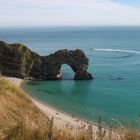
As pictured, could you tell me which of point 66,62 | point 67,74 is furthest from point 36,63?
point 67,74

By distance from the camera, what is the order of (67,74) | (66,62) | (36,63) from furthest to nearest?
(67,74) < (66,62) < (36,63)

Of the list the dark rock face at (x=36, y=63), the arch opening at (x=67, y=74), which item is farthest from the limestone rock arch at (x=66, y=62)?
the arch opening at (x=67, y=74)

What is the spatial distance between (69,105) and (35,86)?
44.5ft

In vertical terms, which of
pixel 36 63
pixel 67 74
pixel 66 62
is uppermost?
pixel 66 62

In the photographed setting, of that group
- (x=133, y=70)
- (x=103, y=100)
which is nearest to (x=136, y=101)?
(x=103, y=100)

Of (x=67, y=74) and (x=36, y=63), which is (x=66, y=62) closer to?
(x=36, y=63)

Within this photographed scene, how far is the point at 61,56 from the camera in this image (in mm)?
73000

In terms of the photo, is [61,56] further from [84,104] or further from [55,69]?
[84,104]

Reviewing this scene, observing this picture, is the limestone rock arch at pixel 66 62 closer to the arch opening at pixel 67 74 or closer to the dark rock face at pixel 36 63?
the dark rock face at pixel 36 63

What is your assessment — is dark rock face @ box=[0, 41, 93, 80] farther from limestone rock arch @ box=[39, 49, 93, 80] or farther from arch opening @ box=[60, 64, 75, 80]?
arch opening @ box=[60, 64, 75, 80]

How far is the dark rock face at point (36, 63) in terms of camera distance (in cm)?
7050

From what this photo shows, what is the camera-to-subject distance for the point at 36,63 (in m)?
72.9

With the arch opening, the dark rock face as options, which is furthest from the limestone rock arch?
the arch opening

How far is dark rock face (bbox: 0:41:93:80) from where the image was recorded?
70500 millimetres
